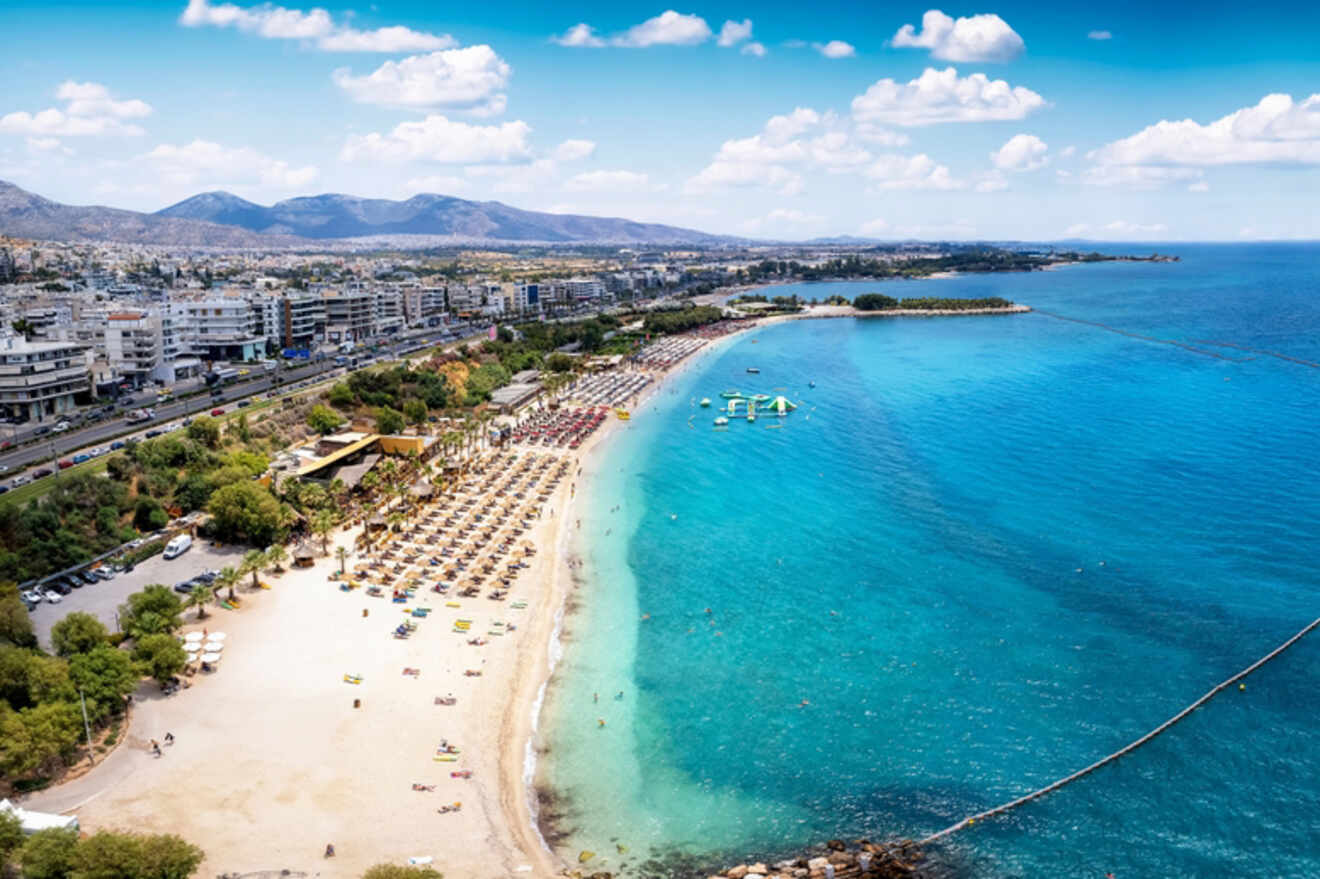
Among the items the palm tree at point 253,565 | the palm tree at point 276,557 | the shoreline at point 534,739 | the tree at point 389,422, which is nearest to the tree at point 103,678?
the palm tree at point 253,565

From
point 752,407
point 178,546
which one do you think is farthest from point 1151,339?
point 178,546

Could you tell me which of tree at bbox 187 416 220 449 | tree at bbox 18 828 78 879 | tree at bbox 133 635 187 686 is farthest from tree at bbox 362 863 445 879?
tree at bbox 187 416 220 449

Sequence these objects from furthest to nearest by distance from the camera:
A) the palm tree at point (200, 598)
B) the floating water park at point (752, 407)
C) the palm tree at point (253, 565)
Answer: the floating water park at point (752, 407), the palm tree at point (253, 565), the palm tree at point (200, 598)

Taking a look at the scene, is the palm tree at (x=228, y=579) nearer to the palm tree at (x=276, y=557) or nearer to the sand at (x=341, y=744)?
the sand at (x=341, y=744)

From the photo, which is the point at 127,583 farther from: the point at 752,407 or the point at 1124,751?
the point at 752,407

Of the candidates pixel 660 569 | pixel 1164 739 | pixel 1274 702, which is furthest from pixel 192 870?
pixel 1274 702

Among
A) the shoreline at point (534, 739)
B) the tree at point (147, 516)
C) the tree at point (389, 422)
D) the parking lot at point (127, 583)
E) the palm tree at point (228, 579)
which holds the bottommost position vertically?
the shoreline at point (534, 739)

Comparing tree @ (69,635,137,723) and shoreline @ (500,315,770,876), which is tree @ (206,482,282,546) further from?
shoreline @ (500,315,770,876)
